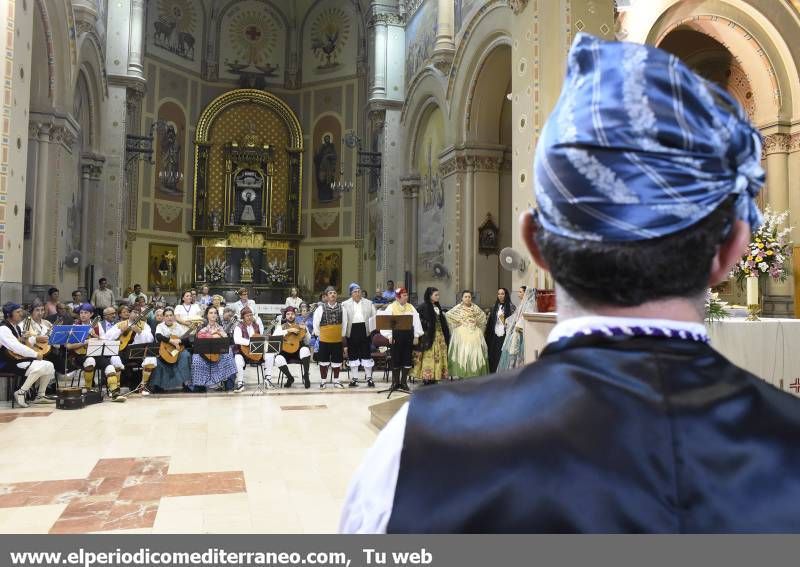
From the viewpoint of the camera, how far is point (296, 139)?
87.6 ft

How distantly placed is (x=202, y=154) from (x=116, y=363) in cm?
1735

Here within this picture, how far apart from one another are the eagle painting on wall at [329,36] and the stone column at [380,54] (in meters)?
6.14

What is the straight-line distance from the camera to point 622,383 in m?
0.87

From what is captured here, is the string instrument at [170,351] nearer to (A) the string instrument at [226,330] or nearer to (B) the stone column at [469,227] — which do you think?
(A) the string instrument at [226,330]

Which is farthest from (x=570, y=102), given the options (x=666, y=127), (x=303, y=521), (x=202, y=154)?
(x=202, y=154)

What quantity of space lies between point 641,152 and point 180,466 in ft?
17.8

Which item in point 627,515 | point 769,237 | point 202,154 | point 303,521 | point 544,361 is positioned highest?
point 202,154

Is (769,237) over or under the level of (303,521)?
over

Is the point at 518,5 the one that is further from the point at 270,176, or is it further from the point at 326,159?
the point at 270,176

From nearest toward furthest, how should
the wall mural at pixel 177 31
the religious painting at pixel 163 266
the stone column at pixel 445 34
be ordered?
the stone column at pixel 445 34
the religious painting at pixel 163 266
the wall mural at pixel 177 31

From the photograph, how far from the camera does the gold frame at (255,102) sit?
25.4m

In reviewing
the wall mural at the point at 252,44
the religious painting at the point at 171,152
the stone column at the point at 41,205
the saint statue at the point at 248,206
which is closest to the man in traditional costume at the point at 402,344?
the stone column at the point at 41,205

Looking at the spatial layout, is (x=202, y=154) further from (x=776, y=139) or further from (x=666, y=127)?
(x=666, y=127)

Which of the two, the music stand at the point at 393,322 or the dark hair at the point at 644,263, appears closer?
the dark hair at the point at 644,263
